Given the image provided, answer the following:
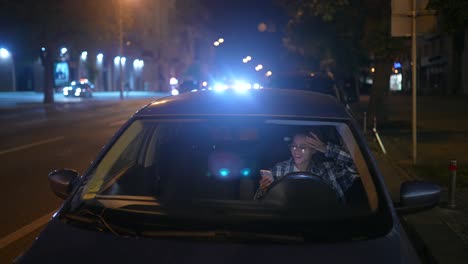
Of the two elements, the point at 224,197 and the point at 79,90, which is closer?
the point at 224,197

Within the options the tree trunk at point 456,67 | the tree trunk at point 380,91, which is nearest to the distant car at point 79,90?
the tree trunk at point 456,67

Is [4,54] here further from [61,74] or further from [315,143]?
[315,143]

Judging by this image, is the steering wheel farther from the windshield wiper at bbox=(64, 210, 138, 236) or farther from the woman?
the windshield wiper at bbox=(64, 210, 138, 236)

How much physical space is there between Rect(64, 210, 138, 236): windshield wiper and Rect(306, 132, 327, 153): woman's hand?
1578 millimetres

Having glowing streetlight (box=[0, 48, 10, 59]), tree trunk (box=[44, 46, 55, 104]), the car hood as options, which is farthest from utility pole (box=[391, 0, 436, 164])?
glowing streetlight (box=[0, 48, 10, 59])

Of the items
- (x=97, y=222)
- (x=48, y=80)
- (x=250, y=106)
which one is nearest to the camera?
(x=97, y=222)

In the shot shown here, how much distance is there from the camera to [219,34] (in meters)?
96.9

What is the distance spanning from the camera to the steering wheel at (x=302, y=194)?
129 inches

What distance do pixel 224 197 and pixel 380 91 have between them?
55.2 feet

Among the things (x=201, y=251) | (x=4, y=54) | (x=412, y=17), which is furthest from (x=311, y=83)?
(x=4, y=54)

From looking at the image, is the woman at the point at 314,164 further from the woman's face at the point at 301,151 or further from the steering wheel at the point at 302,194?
the steering wheel at the point at 302,194

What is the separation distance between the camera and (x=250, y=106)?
3.75 m

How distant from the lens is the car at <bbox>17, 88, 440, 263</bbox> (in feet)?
9.07

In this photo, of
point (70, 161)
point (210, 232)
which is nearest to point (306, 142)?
point (210, 232)
